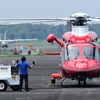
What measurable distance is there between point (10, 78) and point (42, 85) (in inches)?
162

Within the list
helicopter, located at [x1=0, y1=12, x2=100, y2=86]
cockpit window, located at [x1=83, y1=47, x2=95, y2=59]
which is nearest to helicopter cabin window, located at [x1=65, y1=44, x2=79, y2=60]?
helicopter, located at [x1=0, y1=12, x2=100, y2=86]

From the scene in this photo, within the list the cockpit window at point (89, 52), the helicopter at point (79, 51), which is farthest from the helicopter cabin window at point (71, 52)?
the cockpit window at point (89, 52)

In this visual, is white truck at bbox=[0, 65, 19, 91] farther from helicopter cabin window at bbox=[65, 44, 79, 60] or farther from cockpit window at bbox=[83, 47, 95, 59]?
cockpit window at bbox=[83, 47, 95, 59]

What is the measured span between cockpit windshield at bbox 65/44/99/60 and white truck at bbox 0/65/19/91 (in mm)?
3468

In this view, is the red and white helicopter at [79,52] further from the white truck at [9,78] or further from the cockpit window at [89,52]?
the white truck at [9,78]

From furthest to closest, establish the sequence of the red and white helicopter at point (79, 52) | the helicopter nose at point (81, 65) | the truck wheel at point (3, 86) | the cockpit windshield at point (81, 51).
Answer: the cockpit windshield at point (81, 51)
the red and white helicopter at point (79, 52)
the helicopter nose at point (81, 65)
the truck wheel at point (3, 86)

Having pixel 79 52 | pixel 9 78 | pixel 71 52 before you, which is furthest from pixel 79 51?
pixel 9 78

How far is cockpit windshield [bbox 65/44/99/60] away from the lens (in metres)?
32.4

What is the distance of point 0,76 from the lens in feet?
96.8

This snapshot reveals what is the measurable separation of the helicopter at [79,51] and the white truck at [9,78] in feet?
9.62

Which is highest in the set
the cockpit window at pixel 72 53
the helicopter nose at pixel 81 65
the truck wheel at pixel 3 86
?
the cockpit window at pixel 72 53

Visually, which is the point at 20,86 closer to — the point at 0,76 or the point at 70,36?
the point at 0,76

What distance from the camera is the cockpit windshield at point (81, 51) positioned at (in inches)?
1277

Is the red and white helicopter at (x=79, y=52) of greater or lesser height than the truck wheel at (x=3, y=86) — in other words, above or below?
above
